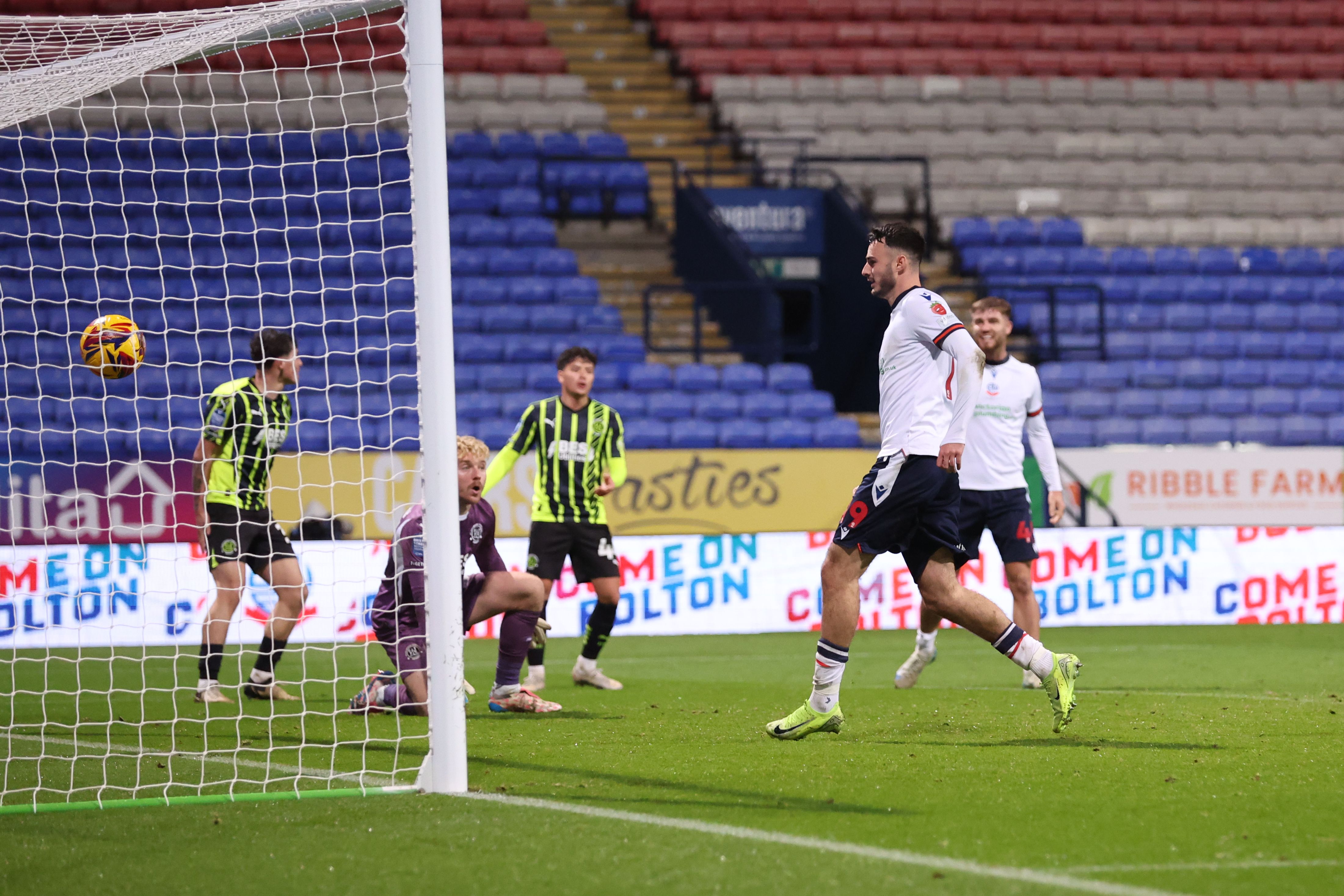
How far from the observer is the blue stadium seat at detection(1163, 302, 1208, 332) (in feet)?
57.2

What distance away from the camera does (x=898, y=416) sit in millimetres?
5605

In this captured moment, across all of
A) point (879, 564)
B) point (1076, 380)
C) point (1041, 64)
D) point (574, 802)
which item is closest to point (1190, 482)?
point (1076, 380)

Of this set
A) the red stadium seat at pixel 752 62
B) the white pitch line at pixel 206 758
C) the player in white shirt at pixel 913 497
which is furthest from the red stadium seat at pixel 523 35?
the player in white shirt at pixel 913 497

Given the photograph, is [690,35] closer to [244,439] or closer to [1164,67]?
[1164,67]

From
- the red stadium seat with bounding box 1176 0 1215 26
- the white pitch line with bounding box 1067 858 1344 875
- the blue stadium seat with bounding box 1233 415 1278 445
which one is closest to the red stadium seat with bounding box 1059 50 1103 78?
the red stadium seat with bounding box 1176 0 1215 26

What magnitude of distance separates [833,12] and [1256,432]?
9427mm

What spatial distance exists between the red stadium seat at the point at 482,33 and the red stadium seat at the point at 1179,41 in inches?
386

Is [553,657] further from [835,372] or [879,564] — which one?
[835,372]

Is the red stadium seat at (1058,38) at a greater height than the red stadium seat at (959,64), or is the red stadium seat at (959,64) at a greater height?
the red stadium seat at (1058,38)

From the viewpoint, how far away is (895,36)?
70.7 ft

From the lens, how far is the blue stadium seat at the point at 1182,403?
53.2ft

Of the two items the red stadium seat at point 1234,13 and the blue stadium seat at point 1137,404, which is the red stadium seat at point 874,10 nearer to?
the red stadium seat at point 1234,13

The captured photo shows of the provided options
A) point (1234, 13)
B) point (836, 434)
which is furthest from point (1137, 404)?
point (1234, 13)

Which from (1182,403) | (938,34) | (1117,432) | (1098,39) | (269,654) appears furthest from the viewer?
(1098,39)
